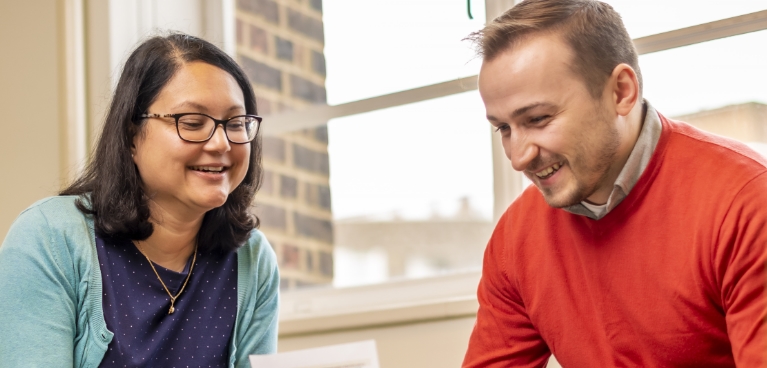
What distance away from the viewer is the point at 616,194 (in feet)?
4.52

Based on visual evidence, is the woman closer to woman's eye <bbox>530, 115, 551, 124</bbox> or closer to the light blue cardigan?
the light blue cardigan

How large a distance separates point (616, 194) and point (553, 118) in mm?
174

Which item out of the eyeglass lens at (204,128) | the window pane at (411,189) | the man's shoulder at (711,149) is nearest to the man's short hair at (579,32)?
the man's shoulder at (711,149)

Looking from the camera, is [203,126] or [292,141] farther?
[292,141]

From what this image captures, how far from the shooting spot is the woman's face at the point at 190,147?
1.61 meters

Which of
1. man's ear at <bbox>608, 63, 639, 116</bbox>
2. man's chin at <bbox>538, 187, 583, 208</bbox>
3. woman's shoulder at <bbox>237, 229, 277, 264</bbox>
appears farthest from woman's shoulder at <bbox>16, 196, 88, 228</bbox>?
man's ear at <bbox>608, 63, 639, 116</bbox>

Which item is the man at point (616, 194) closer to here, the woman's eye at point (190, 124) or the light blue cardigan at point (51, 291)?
the woman's eye at point (190, 124)

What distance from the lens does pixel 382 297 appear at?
95.1 inches

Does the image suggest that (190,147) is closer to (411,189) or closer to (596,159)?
(596,159)

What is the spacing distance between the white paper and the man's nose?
0.49 meters

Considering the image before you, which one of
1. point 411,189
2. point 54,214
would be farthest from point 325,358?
point 411,189

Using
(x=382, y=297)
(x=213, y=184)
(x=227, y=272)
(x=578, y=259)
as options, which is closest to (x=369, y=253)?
(x=382, y=297)

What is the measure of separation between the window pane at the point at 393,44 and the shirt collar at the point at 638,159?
0.93m

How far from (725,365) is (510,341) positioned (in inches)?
16.3
